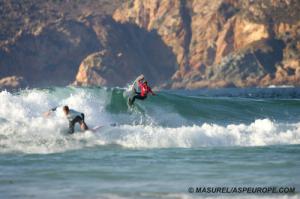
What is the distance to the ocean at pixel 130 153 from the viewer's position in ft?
49.6

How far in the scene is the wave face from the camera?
21828 mm

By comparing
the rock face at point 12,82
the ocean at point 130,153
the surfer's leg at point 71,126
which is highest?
the rock face at point 12,82

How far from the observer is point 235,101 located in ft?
126

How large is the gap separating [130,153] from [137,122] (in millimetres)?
9265

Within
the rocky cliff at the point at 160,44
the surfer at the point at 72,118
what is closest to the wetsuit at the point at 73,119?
the surfer at the point at 72,118

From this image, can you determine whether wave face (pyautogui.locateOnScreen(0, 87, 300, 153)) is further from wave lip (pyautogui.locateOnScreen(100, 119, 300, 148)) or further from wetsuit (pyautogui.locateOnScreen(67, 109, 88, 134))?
wetsuit (pyautogui.locateOnScreen(67, 109, 88, 134))

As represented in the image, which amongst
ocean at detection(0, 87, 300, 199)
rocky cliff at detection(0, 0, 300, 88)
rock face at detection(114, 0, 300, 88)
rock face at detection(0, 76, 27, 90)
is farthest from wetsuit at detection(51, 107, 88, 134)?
rock face at detection(0, 76, 27, 90)

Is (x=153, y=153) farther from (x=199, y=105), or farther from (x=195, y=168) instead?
(x=199, y=105)

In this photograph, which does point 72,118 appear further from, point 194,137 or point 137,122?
point 137,122

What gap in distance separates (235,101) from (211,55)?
13696 centimetres

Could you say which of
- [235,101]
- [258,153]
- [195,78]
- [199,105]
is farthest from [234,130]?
[195,78]

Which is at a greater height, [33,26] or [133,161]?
[33,26]

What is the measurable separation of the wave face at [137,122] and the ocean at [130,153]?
0.10 ft

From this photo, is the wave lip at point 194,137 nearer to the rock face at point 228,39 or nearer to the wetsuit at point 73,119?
the wetsuit at point 73,119
